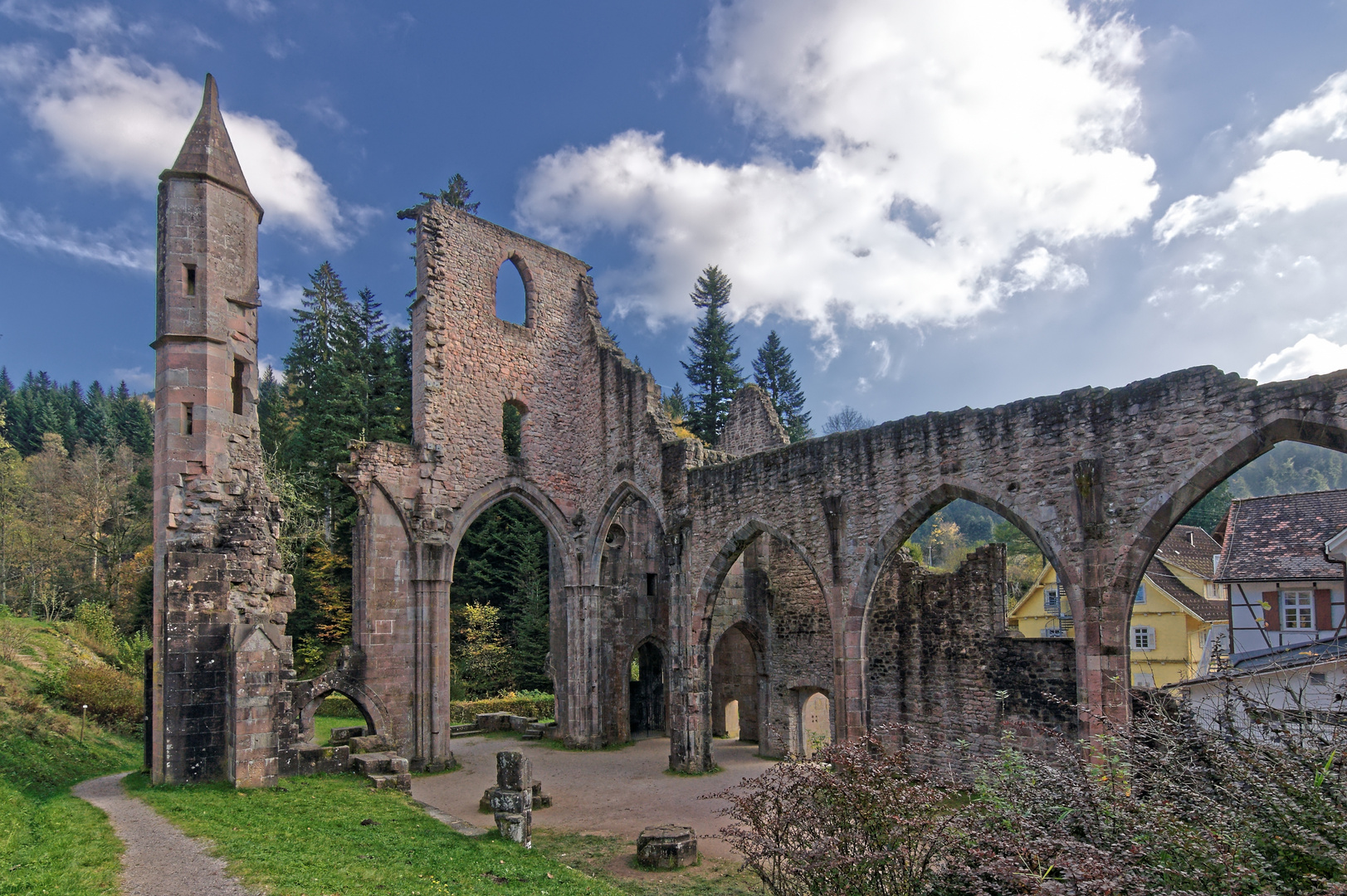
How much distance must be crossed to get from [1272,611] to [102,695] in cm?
2497

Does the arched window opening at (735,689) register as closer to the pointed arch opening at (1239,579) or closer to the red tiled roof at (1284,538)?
the pointed arch opening at (1239,579)

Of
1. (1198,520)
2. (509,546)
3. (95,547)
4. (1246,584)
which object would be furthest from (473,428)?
(1198,520)

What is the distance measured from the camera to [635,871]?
360 inches

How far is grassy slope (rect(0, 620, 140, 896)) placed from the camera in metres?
6.36

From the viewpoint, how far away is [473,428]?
16.8m

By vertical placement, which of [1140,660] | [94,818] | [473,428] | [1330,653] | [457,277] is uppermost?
[457,277]

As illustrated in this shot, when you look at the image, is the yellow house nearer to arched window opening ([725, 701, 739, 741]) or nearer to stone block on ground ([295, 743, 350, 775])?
arched window opening ([725, 701, 739, 741])

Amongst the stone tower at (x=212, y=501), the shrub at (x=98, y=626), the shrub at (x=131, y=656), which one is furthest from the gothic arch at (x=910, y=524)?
the shrub at (x=98, y=626)

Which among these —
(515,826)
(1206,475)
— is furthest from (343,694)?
(1206,475)

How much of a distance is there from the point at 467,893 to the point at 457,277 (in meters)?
12.9

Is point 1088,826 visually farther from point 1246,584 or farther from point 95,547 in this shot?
point 95,547

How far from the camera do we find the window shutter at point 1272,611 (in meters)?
18.0

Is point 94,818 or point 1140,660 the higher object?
point 94,818

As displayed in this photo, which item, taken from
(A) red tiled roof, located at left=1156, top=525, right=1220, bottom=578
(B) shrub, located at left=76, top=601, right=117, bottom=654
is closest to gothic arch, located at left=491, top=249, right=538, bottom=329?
(B) shrub, located at left=76, top=601, right=117, bottom=654
